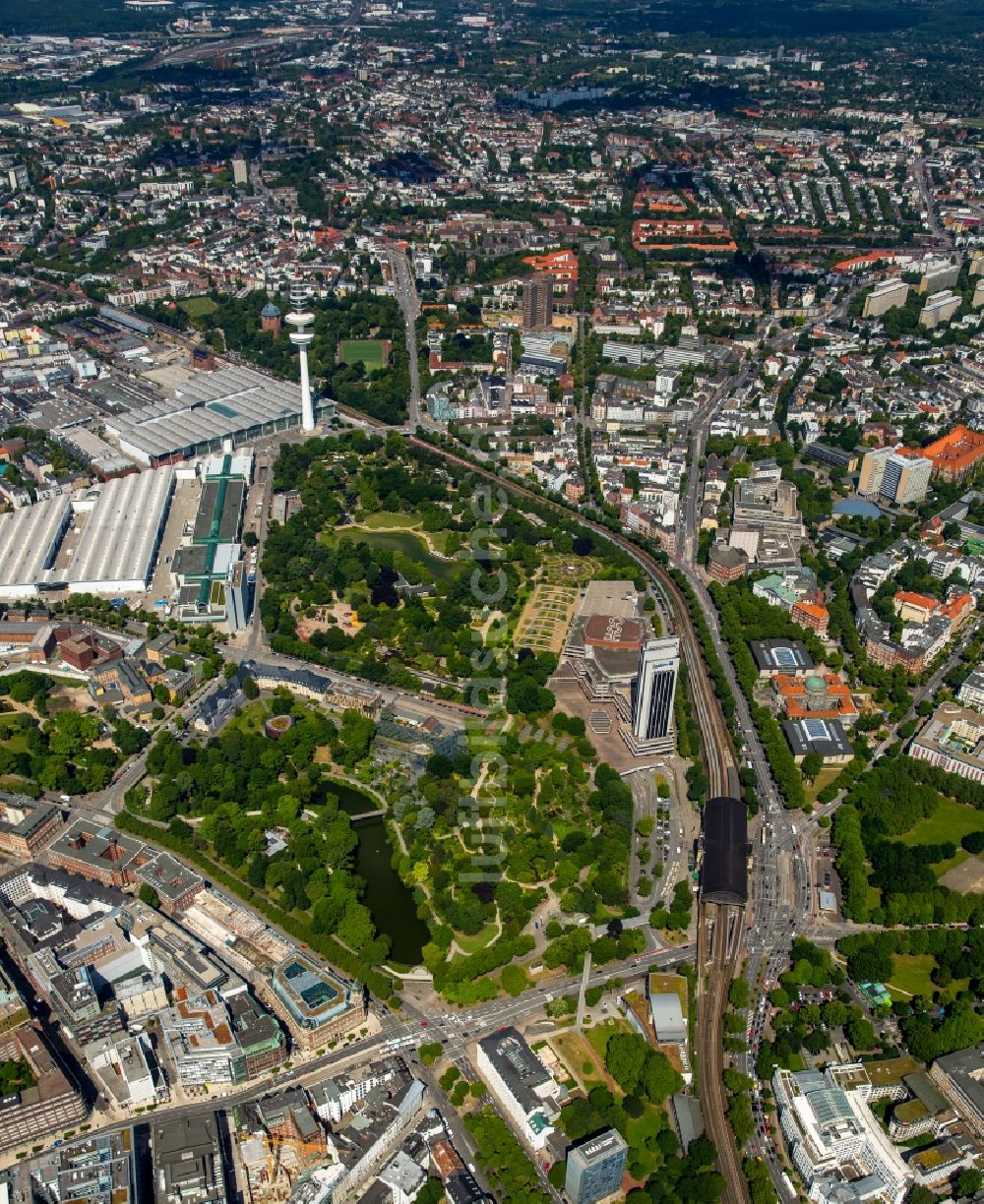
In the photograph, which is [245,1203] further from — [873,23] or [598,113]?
[873,23]

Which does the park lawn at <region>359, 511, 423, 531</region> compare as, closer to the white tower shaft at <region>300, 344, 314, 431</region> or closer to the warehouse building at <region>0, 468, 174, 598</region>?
the warehouse building at <region>0, 468, 174, 598</region>

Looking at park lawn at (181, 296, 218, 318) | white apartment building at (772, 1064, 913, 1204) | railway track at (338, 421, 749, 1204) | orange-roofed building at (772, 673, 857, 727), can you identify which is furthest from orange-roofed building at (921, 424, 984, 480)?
park lawn at (181, 296, 218, 318)

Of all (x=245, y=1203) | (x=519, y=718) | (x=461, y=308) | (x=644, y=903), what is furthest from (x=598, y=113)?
(x=245, y=1203)

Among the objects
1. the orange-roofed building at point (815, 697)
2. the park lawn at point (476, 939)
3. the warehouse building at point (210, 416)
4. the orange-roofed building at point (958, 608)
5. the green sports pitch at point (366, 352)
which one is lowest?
the park lawn at point (476, 939)

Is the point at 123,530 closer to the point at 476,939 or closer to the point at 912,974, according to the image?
the point at 476,939

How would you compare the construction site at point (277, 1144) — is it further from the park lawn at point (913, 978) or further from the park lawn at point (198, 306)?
the park lawn at point (198, 306)

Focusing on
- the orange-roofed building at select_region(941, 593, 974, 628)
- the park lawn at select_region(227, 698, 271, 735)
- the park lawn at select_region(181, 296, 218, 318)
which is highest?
the park lawn at select_region(181, 296, 218, 318)

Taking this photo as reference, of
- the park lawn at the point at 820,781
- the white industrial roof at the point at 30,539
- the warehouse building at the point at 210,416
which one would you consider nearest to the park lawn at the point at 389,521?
the warehouse building at the point at 210,416
